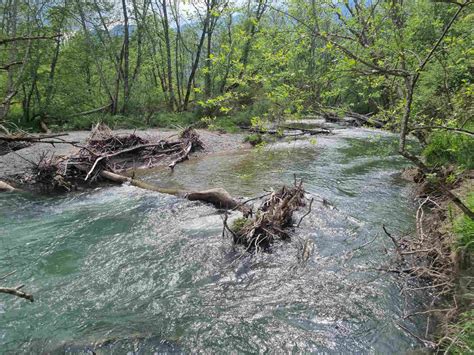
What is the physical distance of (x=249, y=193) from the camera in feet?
33.1

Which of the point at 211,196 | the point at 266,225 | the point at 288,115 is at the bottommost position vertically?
the point at 211,196

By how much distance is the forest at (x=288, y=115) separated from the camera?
448 cm

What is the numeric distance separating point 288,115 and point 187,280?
3.45 m

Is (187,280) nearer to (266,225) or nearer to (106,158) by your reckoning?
(266,225)

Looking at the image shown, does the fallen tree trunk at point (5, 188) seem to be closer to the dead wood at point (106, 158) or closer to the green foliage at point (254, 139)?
the dead wood at point (106, 158)

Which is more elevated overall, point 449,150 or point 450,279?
point 449,150

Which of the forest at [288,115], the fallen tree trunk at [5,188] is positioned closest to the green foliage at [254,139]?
the forest at [288,115]

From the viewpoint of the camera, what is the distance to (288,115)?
6418 mm

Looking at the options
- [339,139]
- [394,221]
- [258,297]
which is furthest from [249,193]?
[339,139]

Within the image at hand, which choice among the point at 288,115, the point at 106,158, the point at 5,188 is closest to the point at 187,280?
the point at 288,115

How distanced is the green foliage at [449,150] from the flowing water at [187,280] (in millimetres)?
1569

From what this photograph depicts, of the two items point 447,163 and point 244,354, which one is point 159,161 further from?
point 244,354

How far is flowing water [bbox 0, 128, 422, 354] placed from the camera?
4266mm

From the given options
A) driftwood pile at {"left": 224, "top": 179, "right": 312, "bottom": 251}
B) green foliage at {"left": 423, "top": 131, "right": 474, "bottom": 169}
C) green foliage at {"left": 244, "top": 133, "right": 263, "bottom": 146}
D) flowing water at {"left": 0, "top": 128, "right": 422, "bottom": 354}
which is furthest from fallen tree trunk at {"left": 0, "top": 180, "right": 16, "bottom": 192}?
green foliage at {"left": 423, "top": 131, "right": 474, "bottom": 169}
